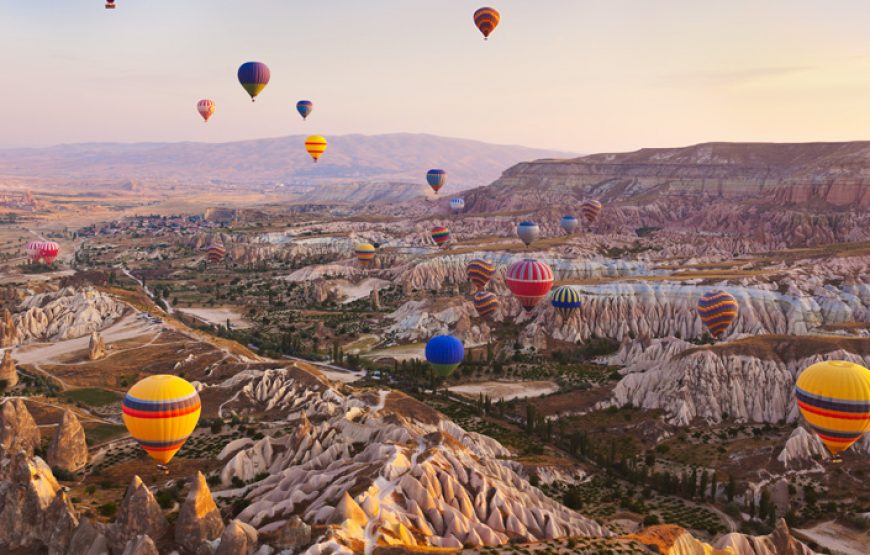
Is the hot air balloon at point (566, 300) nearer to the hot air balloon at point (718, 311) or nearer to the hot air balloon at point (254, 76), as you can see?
the hot air balloon at point (718, 311)

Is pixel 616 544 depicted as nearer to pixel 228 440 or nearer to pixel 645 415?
pixel 228 440

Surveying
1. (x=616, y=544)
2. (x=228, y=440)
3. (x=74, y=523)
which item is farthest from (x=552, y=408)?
(x=74, y=523)

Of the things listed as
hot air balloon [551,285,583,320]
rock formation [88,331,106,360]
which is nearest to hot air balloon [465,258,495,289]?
hot air balloon [551,285,583,320]

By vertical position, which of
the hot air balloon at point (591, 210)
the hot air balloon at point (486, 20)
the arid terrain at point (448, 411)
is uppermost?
the hot air balloon at point (486, 20)

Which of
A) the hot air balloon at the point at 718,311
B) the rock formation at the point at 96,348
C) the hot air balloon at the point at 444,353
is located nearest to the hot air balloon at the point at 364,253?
the rock formation at the point at 96,348

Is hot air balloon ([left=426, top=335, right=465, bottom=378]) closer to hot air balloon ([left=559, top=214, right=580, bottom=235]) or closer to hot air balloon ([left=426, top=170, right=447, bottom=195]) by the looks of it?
hot air balloon ([left=559, top=214, right=580, bottom=235])
